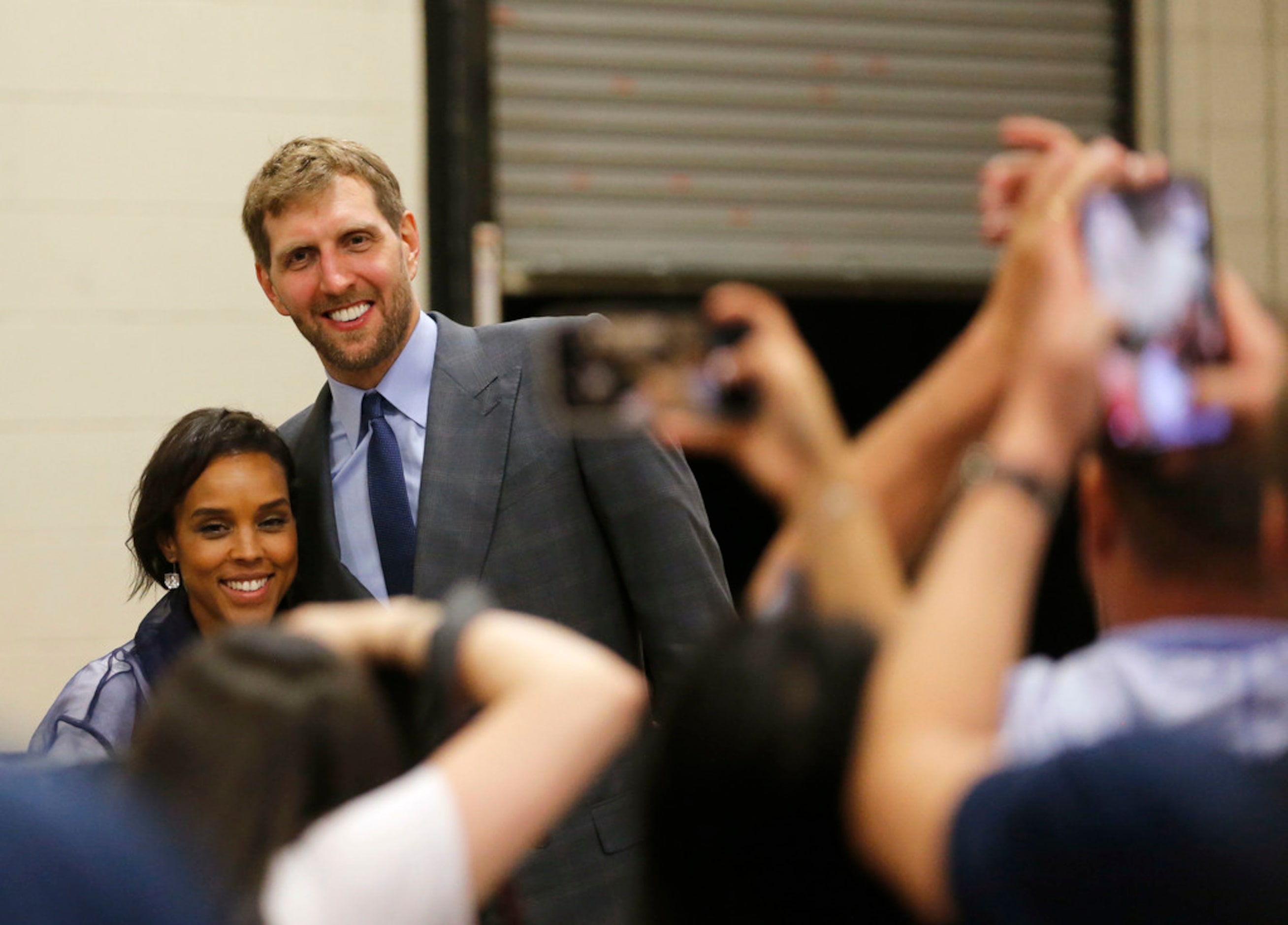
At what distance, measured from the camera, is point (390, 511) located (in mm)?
2273

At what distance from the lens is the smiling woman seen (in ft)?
7.68

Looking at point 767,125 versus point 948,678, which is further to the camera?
point 767,125

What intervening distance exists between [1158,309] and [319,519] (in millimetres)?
1647

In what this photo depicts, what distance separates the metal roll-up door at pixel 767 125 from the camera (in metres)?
4.25

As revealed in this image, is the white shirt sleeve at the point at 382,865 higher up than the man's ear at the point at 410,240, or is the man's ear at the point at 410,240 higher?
the man's ear at the point at 410,240

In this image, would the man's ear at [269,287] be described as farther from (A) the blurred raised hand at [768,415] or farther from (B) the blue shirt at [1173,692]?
(B) the blue shirt at [1173,692]

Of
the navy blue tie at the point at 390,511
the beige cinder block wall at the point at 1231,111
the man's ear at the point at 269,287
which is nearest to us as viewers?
the navy blue tie at the point at 390,511

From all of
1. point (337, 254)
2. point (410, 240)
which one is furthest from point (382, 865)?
point (410, 240)

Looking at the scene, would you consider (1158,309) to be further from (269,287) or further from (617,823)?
(269,287)

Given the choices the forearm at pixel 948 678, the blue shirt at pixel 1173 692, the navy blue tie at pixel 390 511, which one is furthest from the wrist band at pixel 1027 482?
the navy blue tie at pixel 390 511

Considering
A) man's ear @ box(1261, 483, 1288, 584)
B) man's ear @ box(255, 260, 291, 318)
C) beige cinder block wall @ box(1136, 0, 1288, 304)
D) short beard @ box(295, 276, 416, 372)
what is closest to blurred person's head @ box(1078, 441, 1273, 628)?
man's ear @ box(1261, 483, 1288, 584)

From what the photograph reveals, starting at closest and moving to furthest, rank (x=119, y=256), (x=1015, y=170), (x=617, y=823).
→ (x=1015, y=170) < (x=617, y=823) < (x=119, y=256)

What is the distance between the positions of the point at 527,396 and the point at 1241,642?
146 cm

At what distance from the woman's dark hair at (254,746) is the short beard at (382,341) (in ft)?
4.09
